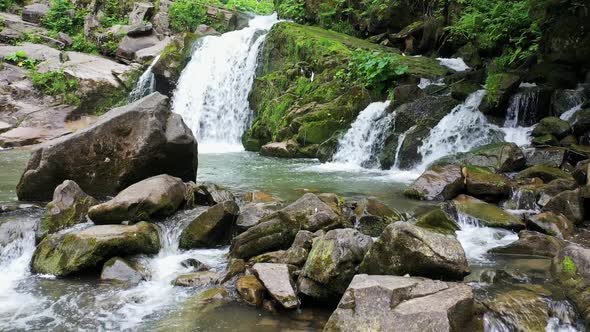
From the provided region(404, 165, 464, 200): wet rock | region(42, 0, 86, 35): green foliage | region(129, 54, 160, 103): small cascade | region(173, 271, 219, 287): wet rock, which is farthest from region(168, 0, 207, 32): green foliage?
region(173, 271, 219, 287): wet rock

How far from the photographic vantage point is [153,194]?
7.82 meters

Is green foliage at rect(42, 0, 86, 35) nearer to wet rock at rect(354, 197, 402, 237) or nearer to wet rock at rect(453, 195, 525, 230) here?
wet rock at rect(354, 197, 402, 237)

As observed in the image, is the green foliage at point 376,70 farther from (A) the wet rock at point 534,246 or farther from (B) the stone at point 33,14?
(B) the stone at point 33,14

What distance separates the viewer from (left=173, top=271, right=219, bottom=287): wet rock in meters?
6.07

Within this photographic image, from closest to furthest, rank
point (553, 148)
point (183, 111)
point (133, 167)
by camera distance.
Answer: point (133, 167), point (553, 148), point (183, 111)

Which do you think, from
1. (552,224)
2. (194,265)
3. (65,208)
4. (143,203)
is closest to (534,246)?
(552,224)

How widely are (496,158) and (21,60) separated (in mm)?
23235

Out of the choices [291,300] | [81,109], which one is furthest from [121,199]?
[81,109]

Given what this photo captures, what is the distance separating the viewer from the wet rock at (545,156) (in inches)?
407

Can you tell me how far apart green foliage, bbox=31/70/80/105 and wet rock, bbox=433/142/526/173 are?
1799 cm

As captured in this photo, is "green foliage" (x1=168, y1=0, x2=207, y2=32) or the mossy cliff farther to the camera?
"green foliage" (x1=168, y1=0, x2=207, y2=32)

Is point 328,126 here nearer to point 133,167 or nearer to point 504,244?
point 133,167

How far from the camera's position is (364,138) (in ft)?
48.6

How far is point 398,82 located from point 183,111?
1016 cm
